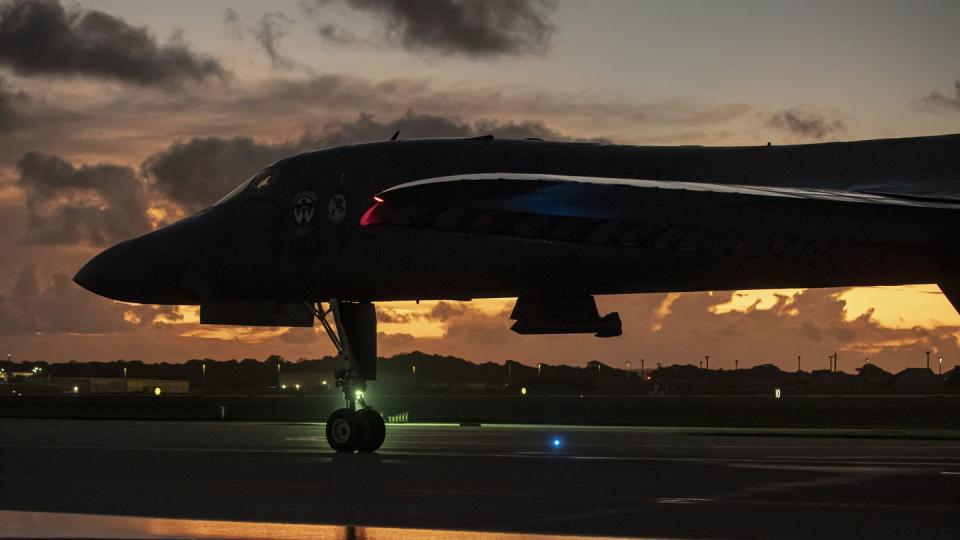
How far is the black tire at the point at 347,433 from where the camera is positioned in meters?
23.3

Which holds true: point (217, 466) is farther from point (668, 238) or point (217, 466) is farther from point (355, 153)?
point (668, 238)

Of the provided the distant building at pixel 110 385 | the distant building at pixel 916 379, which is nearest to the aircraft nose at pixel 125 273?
the distant building at pixel 110 385

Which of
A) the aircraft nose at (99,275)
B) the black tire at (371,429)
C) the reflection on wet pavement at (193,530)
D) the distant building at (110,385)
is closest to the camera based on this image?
the reflection on wet pavement at (193,530)

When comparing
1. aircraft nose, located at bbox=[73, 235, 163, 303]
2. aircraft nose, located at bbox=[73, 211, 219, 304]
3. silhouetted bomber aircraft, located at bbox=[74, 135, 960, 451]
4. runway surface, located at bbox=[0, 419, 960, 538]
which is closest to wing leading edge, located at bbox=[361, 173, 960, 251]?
silhouetted bomber aircraft, located at bbox=[74, 135, 960, 451]

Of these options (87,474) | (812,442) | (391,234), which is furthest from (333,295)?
(812,442)

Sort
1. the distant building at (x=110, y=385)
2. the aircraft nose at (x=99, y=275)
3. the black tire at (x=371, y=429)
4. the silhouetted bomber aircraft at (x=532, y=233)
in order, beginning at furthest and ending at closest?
the distant building at (x=110, y=385) < the aircraft nose at (x=99, y=275) < the black tire at (x=371, y=429) < the silhouetted bomber aircraft at (x=532, y=233)

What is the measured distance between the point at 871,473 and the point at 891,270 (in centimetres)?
272

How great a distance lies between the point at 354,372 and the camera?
23.7 metres

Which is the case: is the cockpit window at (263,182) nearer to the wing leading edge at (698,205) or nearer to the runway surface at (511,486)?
the runway surface at (511,486)

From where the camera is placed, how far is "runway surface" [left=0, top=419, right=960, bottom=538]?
1256cm

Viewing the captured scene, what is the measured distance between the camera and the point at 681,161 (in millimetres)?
20453

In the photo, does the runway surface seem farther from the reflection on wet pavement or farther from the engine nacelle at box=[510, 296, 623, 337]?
the engine nacelle at box=[510, 296, 623, 337]

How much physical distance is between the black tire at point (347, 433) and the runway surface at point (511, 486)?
371 millimetres

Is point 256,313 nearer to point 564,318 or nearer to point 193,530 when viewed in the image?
point 564,318
